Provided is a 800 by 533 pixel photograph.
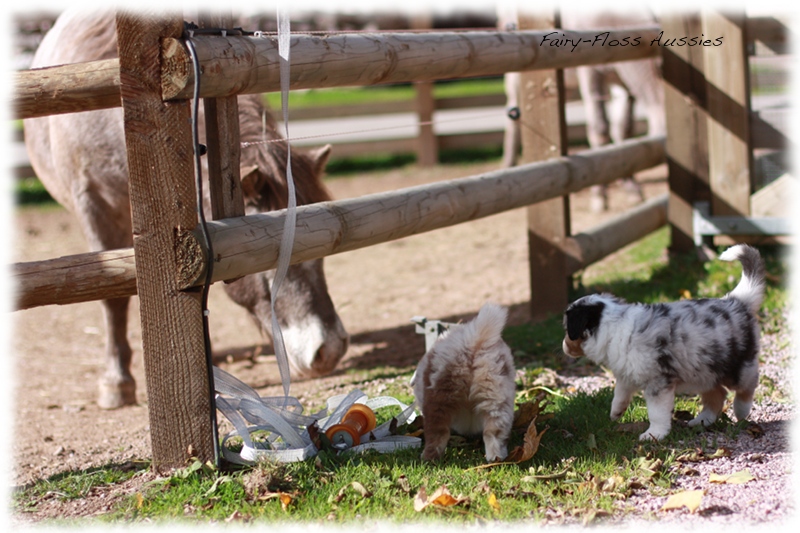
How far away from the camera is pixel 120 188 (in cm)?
501

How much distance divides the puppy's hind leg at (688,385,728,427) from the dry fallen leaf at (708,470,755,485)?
41cm

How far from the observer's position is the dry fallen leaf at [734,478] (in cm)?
265

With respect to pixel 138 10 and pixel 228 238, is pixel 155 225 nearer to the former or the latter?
pixel 228 238

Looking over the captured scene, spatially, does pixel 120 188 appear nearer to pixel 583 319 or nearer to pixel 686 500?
pixel 583 319

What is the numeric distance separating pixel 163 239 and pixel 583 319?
148cm

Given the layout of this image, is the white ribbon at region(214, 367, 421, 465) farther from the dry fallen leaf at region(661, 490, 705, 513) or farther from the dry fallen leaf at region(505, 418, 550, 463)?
the dry fallen leaf at region(661, 490, 705, 513)

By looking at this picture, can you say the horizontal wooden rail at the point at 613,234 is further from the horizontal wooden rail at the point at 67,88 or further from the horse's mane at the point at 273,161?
the horizontal wooden rail at the point at 67,88

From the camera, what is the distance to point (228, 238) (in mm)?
2910

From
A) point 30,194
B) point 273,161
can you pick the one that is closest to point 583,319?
point 273,161

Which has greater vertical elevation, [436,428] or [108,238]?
[108,238]

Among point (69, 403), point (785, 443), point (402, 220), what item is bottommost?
point (69, 403)

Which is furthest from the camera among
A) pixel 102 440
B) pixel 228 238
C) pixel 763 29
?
pixel 763 29

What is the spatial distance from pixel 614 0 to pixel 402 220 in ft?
21.3

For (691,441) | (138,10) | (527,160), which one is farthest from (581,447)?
(527,160)
